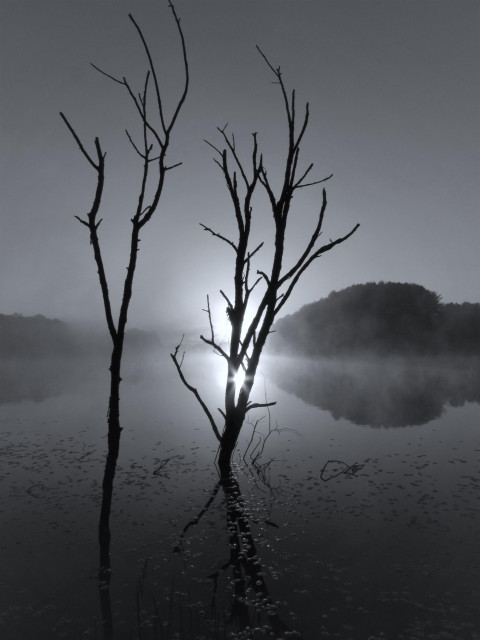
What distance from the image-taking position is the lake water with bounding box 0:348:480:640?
4.73 m

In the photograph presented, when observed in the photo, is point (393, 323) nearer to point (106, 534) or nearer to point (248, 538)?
point (248, 538)

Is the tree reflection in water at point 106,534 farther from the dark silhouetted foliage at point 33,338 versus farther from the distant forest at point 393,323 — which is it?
the dark silhouetted foliage at point 33,338

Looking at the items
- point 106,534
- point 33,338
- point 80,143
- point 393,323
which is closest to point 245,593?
point 106,534

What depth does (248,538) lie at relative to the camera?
22.5 ft

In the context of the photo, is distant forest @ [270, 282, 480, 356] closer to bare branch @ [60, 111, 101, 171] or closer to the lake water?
the lake water

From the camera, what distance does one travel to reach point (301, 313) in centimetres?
12112

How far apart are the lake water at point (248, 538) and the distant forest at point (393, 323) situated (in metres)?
69.5

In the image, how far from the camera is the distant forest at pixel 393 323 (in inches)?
3076

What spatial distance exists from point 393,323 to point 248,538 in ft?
269

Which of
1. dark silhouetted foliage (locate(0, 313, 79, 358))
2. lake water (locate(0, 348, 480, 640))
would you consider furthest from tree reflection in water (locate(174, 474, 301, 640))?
dark silhouetted foliage (locate(0, 313, 79, 358))

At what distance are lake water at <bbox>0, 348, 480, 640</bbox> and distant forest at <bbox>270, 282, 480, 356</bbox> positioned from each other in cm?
6946

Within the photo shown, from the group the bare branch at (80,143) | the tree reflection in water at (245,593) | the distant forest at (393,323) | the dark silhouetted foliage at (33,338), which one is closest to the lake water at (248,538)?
the tree reflection in water at (245,593)

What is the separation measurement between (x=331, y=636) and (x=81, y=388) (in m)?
27.7

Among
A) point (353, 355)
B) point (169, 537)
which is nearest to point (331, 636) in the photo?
point (169, 537)
